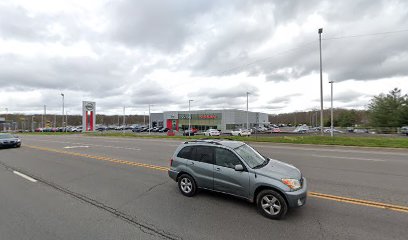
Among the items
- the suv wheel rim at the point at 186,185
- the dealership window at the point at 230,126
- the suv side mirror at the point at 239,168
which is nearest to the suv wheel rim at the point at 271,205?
the suv side mirror at the point at 239,168

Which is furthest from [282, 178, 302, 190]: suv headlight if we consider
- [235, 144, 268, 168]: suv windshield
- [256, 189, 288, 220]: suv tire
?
[235, 144, 268, 168]: suv windshield

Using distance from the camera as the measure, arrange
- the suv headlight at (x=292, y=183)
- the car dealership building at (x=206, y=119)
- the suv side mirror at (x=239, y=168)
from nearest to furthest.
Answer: the suv headlight at (x=292, y=183)
the suv side mirror at (x=239, y=168)
the car dealership building at (x=206, y=119)

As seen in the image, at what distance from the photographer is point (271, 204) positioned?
4285 millimetres

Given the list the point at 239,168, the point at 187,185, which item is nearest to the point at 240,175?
the point at 239,168

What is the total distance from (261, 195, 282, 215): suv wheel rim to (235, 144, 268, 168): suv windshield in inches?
29.8

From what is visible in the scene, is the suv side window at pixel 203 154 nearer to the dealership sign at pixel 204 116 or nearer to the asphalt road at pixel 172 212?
the asphalt road at pixel 172 212

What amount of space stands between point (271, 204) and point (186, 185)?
2276mm

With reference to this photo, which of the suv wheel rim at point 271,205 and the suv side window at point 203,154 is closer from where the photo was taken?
the suv wheel rim at point 271,205

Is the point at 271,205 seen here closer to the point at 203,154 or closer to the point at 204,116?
the point at 203,154

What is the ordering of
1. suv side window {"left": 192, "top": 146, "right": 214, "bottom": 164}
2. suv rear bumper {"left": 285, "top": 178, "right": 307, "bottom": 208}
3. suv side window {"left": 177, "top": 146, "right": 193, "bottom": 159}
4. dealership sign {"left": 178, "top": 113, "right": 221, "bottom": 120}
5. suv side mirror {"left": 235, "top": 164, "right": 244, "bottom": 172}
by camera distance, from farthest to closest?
dealership sign {"left": 178, "top": 113, "right": 221, "bottom": 120}, suv side window {"left": 177, "top": 146, "right": 193, "bottom": 159}, suv side window {"left": 192, "top": 146, "right": 214, "bottom": 164}, suv side mirror {"left": 235, "top": 164, "right": 244, "bottom": 172}, suv rear bumper {"left": 285, "top": 178, "right": 307, "bottom": 208}

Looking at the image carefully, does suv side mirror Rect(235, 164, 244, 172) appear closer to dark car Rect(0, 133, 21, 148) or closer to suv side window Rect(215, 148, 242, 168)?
suv side window Rect(215, 148, 242, 168)

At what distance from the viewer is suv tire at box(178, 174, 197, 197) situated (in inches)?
218

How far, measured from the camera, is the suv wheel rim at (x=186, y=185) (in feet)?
18.4

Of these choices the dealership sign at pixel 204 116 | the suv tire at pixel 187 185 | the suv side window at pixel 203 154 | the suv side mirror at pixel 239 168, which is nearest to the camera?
the suv side mirror at pixel 239 168
